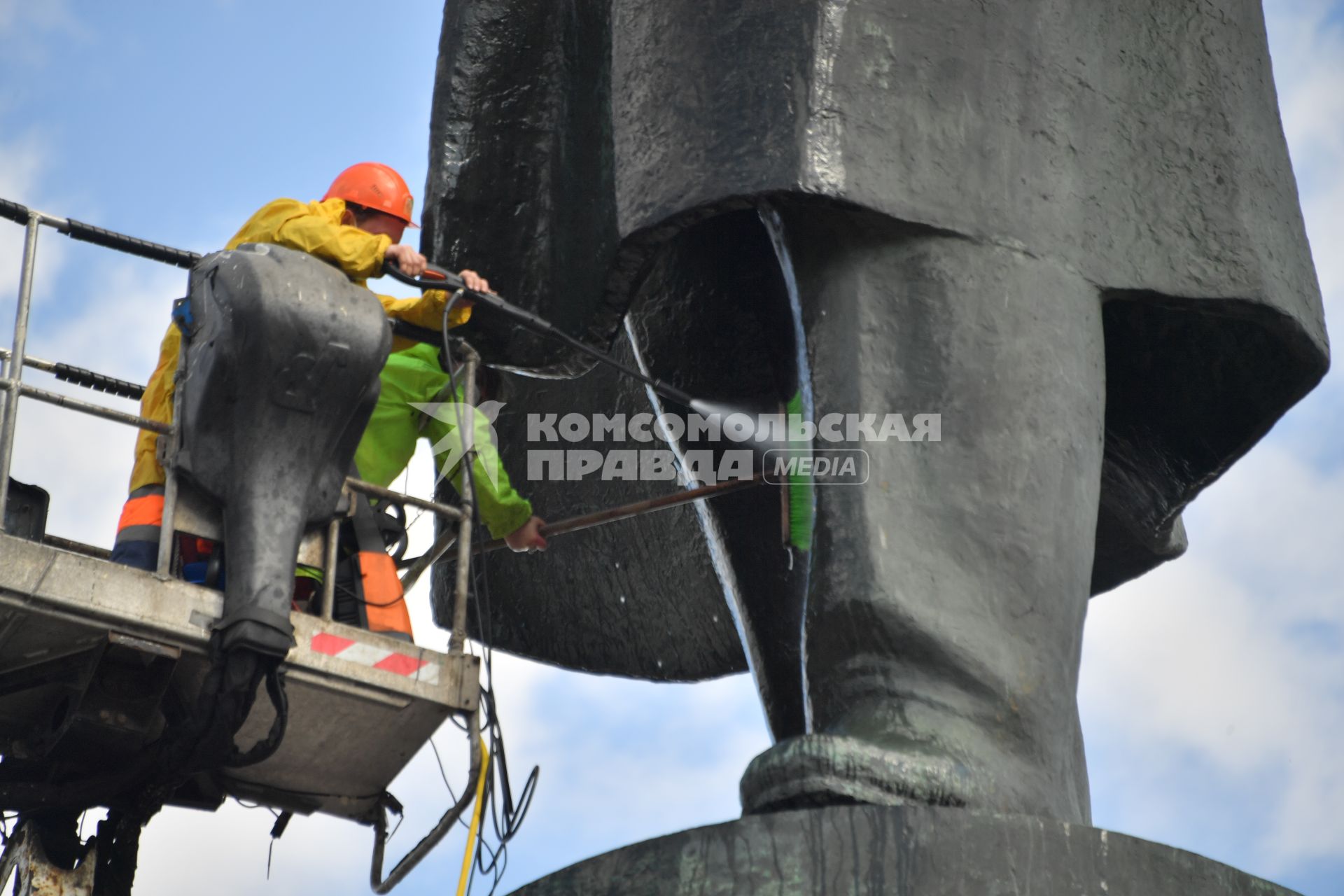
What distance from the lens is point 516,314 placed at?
321 inches

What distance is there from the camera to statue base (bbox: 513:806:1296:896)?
5.93 meters

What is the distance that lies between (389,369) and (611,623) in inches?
53.5

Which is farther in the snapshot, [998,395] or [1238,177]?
[1238,177]

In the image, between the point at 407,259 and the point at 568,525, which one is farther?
the point at 568,525

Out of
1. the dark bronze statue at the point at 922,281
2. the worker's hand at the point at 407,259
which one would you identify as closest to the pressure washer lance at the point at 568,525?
the dark bronze statue at the point at 922,281

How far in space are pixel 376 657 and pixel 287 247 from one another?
1314 mm

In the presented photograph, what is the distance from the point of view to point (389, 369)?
905 cm

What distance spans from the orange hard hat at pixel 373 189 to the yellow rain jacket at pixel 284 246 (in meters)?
0.83

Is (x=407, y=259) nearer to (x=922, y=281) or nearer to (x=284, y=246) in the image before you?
(x=284, y=246)

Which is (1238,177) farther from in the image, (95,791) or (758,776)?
(95,791)

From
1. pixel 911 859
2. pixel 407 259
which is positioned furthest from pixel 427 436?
pixel 911 859

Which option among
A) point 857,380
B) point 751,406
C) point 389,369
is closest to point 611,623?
point 389,369

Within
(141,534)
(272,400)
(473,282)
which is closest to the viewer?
(272,400)

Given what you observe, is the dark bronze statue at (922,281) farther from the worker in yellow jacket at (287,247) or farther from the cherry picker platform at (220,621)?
the cherry picker platform at (220,621)
